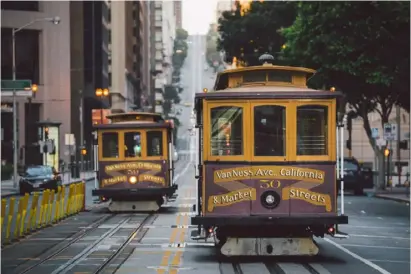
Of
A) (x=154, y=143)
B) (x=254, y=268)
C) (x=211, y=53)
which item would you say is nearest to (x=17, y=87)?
(x=154, y=143)

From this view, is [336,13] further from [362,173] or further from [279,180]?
[279,180]

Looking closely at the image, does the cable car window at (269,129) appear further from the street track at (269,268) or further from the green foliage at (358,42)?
the green foliage at (358,42)

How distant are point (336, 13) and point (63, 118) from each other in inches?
1929

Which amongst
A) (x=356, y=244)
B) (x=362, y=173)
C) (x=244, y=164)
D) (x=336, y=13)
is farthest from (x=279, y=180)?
(x=362, y=173)

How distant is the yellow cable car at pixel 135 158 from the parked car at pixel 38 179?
57.2ft

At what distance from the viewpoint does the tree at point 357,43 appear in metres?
34.8

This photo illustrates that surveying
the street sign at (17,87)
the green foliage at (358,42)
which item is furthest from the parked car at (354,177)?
the street sign at (17,87)

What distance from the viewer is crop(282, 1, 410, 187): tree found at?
114 ft

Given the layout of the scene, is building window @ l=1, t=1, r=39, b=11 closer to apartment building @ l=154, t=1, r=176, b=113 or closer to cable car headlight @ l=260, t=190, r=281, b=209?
cable car headlight @ l=260, t=190, r=281, b=209

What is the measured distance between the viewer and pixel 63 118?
81062mm

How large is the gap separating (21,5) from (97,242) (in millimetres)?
59716

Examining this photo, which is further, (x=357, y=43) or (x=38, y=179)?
(x=38, y=179)

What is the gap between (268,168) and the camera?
15.0 m

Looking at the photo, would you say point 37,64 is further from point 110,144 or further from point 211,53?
point 211,53
